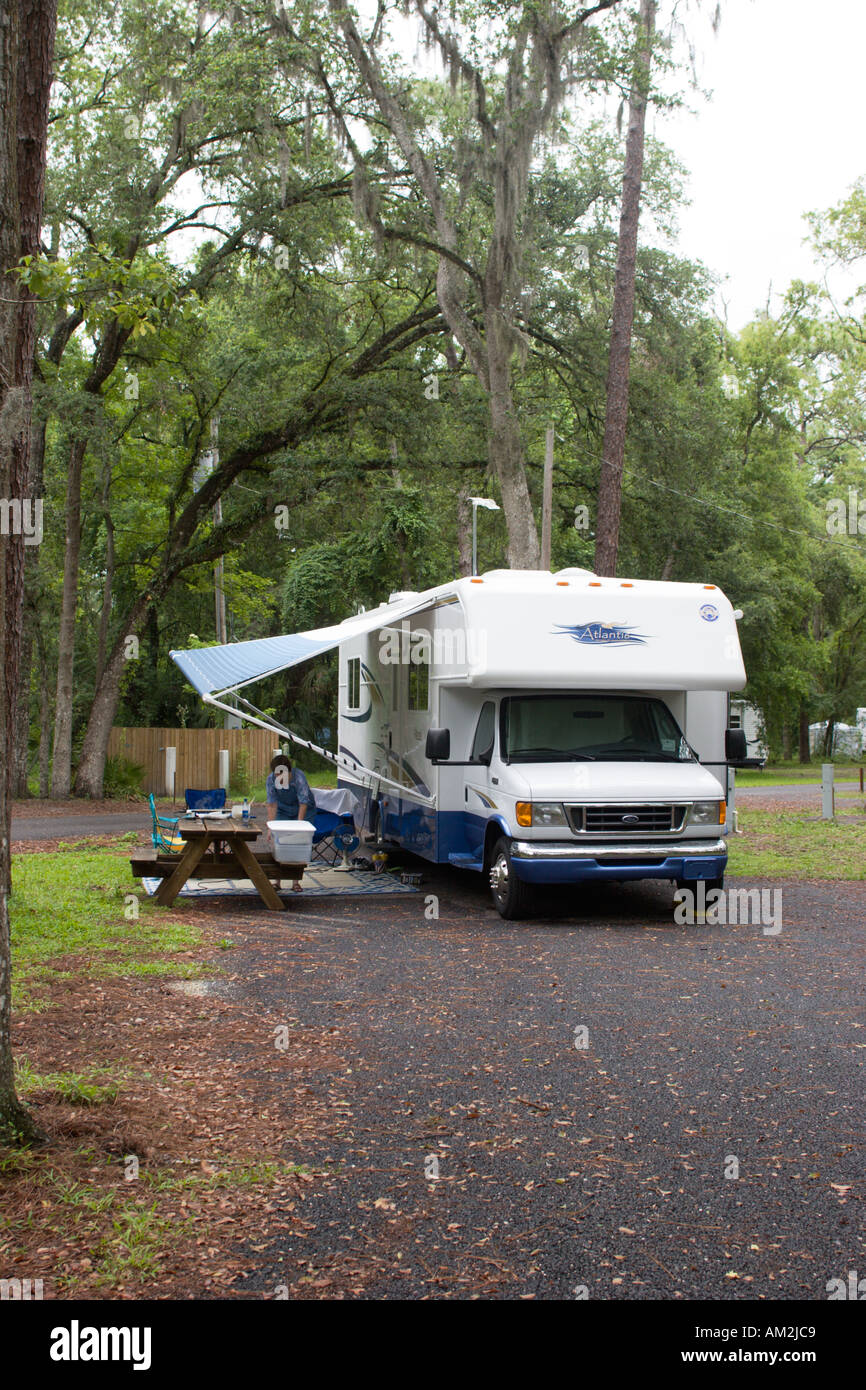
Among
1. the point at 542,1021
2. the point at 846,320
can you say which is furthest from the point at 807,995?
the point at 846,320

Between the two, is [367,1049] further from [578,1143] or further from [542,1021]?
[578,1143]

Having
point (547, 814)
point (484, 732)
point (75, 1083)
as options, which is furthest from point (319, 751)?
point (75, 1083)

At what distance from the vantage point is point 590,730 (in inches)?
450

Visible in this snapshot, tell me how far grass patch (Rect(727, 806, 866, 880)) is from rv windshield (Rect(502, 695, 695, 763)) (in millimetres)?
2933

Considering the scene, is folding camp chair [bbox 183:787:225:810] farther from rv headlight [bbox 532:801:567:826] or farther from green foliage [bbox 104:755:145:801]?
green foliage [bbox 104:755:145:801]

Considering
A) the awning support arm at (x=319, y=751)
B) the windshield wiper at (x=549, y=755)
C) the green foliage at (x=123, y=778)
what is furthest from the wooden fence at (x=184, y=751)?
the windshield wiper at (x=549, y=755)

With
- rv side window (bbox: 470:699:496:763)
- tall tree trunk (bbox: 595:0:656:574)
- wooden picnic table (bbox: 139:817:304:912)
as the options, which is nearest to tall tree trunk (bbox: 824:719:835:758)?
tall tree trunk (bbox: 595:0:656:574)

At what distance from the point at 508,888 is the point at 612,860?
94 cm

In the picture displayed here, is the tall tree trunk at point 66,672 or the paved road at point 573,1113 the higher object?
the tall tree trunk at point 66,672

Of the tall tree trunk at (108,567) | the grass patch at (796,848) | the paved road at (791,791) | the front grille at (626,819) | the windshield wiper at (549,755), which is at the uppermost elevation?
the tall tree trunk at (108,567)

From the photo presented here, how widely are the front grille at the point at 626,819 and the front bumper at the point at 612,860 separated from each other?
0.39 feet

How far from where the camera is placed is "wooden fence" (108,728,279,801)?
28453 mm

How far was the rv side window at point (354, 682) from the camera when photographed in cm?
1594

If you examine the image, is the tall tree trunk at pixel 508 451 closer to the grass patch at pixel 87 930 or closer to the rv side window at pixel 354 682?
the rv side window at pixel 354 682
